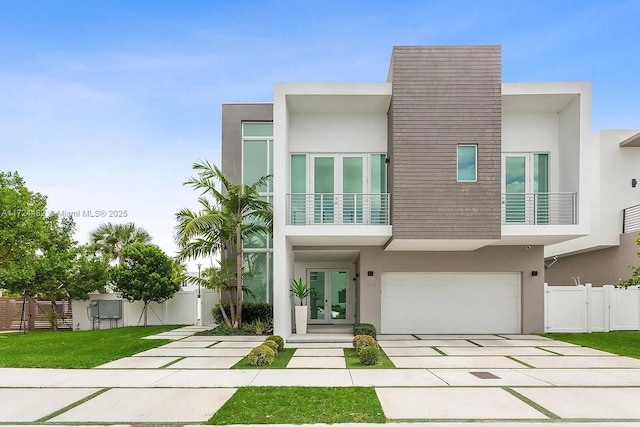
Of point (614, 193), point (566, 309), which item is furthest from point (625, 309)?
point (614, 193)

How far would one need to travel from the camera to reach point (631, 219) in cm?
1909

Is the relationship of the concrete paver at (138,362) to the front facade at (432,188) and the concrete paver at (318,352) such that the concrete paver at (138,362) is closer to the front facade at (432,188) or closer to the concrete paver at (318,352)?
the concrete paver at (318,352)

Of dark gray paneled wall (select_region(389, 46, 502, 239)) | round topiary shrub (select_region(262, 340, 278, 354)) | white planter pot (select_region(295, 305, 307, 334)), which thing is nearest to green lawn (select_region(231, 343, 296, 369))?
round topiary shrub (select_region(262, 340, 278, 354))

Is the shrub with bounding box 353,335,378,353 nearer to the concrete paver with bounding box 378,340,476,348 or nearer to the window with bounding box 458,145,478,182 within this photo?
the concrete paver with bounding box 378,340,476,348

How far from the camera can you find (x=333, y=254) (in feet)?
55.3

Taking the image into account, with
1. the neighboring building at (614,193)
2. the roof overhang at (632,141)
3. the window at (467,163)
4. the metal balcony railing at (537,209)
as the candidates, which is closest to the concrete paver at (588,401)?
the window at (467,163)

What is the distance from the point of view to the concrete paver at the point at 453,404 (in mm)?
6066

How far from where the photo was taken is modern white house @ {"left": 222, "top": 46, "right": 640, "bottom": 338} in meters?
13.2

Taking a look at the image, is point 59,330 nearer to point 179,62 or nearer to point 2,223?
point 2,223

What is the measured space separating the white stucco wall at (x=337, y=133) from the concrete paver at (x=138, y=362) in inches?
297

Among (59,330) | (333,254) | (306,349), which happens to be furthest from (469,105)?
(59,330)

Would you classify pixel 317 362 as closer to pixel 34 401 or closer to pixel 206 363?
pixel 206 363

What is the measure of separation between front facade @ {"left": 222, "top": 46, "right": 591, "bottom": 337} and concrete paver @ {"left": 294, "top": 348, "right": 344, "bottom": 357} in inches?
62.2

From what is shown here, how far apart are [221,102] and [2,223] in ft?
33.8
